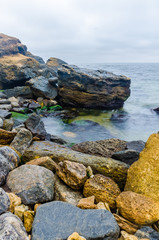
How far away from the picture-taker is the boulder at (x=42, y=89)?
1906 centimetres

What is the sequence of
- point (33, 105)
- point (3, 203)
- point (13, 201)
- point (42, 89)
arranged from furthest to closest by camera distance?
1. point (42, 89)
2. point (33, 105)
3. point (13, 201)
4. point (3, 203)

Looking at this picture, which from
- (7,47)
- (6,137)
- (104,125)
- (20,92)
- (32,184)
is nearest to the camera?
(32,184)

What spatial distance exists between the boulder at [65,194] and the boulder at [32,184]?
166 mm

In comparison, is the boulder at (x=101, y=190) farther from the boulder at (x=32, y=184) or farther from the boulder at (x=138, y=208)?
the boulder at (x=32, y=184)

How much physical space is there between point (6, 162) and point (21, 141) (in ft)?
4.99

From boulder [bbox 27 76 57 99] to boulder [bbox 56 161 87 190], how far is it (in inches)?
624

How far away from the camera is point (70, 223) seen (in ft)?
8.93

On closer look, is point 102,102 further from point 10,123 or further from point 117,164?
point 117,164

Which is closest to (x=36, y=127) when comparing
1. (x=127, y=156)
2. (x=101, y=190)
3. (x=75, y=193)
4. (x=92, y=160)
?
(x=92, y=160)

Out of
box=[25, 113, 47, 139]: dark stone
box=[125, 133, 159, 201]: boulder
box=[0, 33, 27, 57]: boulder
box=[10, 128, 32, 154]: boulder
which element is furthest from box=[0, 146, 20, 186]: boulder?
box=[0, 33, 27, 57]: boulder

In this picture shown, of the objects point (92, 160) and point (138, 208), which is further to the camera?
point (92, 160)

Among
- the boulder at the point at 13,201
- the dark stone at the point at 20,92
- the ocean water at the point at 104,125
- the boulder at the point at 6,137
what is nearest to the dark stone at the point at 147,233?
the boulder at the point at 13,201

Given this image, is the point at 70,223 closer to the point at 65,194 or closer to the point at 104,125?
the point at 65,194

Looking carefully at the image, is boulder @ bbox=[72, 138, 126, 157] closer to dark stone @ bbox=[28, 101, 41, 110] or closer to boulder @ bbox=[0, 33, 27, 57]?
dark stone @ bbox=[28, 101, 41, 110]
